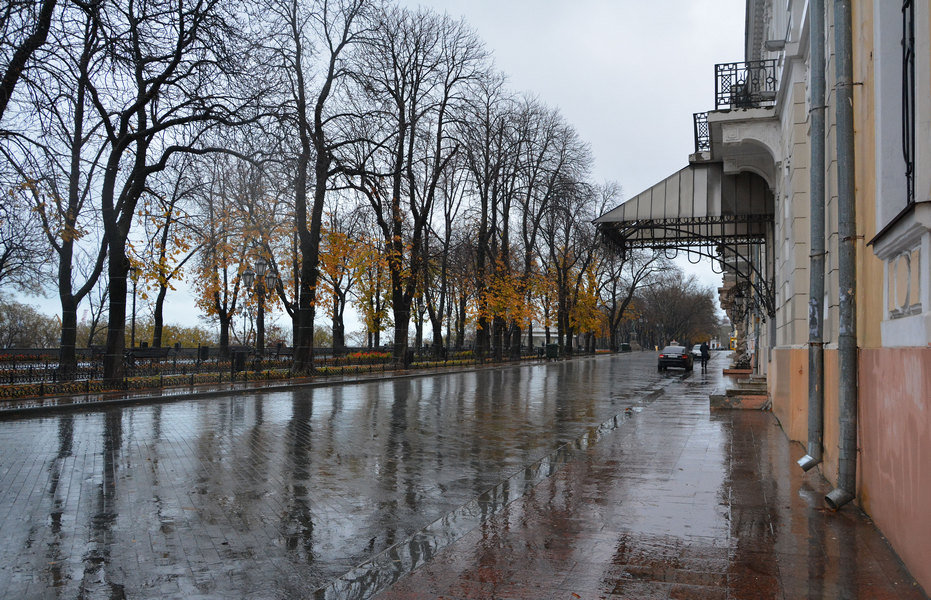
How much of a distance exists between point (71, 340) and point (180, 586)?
Result: 1946cm

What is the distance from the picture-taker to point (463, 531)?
233 inches

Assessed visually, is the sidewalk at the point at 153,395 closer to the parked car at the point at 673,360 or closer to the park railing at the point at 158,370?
the park railing at the point at 158,370

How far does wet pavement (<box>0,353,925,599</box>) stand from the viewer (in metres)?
4.61

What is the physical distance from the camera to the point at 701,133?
14961 millimetres

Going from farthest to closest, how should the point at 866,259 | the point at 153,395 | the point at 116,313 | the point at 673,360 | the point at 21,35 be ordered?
the point at 673,360 → the point at 116,313 → the point at 153,395 → the point at 21,35 → the point at 866,259

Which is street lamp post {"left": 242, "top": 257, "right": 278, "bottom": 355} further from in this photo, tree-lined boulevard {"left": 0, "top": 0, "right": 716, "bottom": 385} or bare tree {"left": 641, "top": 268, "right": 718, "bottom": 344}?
bare tree {"left": 641, "top": 268, "right": 718, "bottom": 344}

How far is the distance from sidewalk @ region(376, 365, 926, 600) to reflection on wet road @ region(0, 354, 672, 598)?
1.92 feet

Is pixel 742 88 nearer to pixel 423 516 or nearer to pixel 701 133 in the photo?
pixel 701 133

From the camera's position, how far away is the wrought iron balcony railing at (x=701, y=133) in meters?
14.6

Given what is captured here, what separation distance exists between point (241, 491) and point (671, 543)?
430cm

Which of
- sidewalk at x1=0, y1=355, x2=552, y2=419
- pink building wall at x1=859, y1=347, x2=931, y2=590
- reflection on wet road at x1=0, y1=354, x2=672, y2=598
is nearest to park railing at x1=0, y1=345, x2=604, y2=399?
sidewalk at x1=0, y1=355, x2=552, y2=419

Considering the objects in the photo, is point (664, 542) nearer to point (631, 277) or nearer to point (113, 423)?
point (113, 423)

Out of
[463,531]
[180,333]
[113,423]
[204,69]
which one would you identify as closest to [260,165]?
[204,69]

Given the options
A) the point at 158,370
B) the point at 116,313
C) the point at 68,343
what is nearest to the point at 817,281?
the point at 116,313
